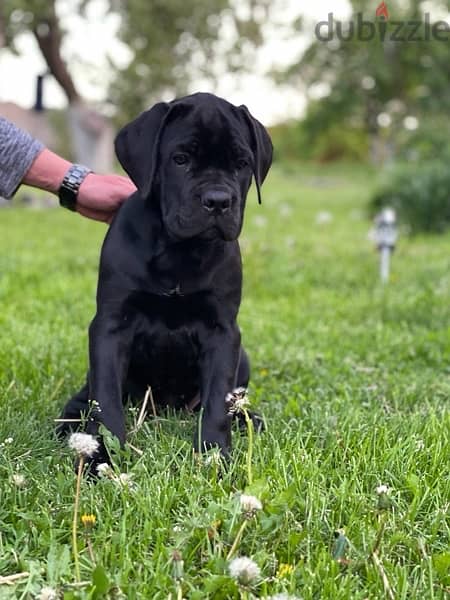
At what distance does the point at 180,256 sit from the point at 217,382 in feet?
1.42

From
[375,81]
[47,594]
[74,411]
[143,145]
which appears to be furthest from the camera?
[375,81]

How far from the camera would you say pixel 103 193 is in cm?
291

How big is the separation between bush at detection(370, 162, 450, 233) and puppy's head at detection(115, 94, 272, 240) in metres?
7.60

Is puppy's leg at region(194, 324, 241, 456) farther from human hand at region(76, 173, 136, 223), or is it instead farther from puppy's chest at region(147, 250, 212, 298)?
human hand at region(76, 173, 136, 223)

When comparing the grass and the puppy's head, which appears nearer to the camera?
the grass

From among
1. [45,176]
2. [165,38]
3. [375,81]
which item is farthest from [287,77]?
[45,176]

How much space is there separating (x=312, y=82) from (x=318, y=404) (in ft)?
95.7

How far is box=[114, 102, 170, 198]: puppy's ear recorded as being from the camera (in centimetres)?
248

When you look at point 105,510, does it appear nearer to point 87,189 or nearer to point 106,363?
point 106,363

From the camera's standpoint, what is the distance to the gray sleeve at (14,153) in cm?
295

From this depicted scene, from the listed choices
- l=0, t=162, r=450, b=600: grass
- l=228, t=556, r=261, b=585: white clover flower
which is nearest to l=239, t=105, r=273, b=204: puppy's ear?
l=0, t=162, r=450, b=600: grass

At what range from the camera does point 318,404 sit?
3152 mm

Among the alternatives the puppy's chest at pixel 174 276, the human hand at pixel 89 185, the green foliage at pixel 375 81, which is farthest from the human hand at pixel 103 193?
the green foliage at pixel 375 81

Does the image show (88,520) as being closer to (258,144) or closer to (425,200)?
(258,144)
